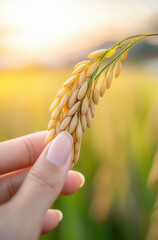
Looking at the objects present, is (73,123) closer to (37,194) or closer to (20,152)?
(37,194)

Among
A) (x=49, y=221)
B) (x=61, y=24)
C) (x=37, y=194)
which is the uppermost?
(x=61, y=24)

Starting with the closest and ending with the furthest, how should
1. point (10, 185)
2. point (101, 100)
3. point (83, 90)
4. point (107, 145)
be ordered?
point (83, 90), point (10, 185), point (107, 145), point (101, 100)

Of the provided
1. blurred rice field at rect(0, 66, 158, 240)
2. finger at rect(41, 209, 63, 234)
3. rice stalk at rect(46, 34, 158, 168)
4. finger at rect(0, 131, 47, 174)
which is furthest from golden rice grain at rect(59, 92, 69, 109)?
blurred rice field at rect(0, 66, 158, 240)

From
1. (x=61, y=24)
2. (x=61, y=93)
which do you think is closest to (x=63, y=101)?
(x=61, y=93)

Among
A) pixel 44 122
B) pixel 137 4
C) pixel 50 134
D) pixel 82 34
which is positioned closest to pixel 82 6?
pixel 82 34

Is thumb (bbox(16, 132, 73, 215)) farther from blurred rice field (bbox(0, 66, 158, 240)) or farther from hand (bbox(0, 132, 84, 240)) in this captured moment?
blurred rice field (bbox(0, 66, 158, 240))

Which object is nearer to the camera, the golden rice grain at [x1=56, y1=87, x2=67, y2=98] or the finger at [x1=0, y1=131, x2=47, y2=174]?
the golden rice grain at [x1=56, y1=87, x2=67, y2=98]

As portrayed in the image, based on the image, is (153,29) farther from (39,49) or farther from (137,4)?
(39,49)
